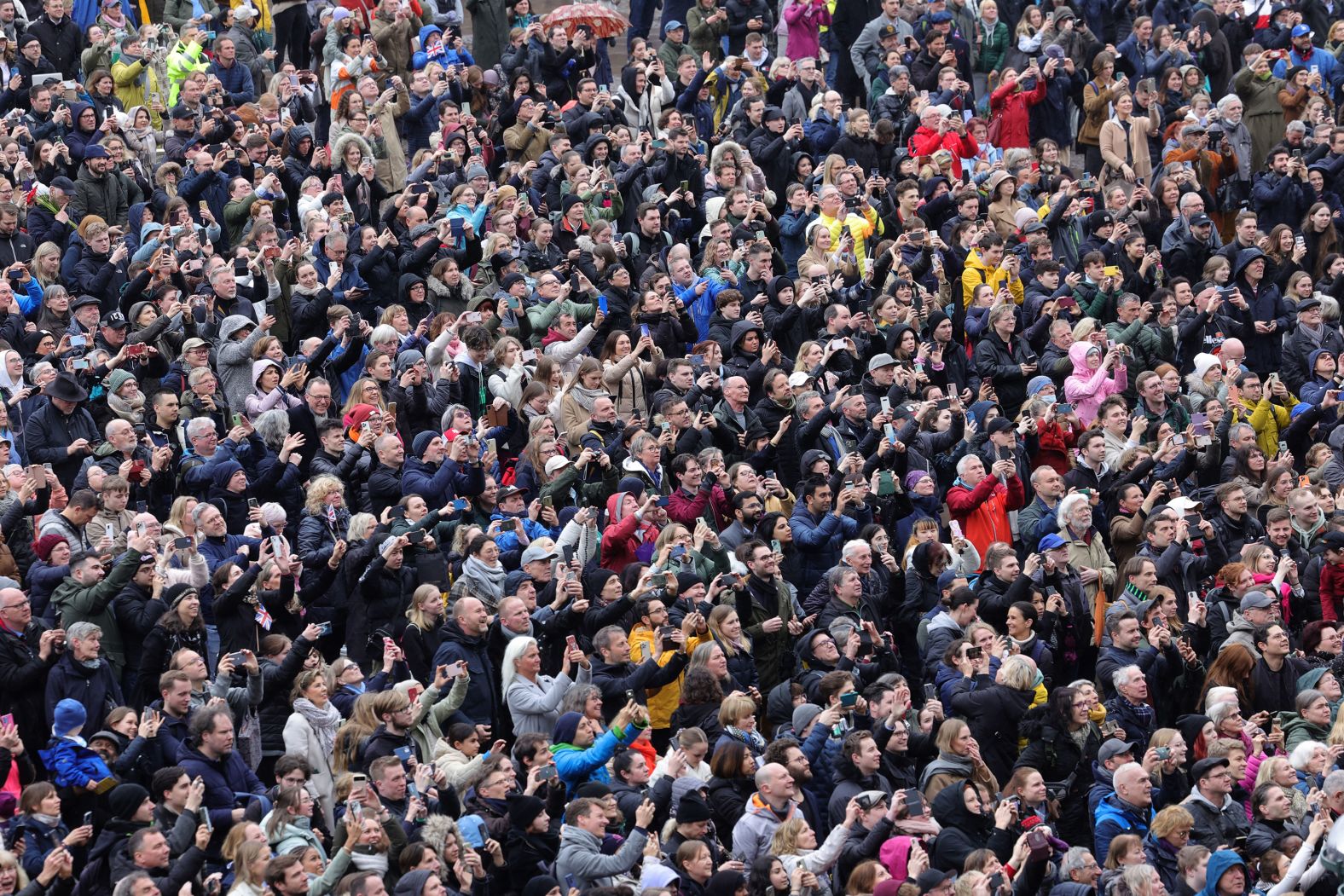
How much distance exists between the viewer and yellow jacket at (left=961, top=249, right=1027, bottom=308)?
18562 mm

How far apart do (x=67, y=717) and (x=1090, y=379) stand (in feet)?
27.6

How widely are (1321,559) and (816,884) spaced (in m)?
5.41

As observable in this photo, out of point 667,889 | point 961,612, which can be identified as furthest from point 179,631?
point 961,612

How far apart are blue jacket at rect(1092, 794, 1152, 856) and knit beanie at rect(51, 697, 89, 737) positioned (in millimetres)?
5506

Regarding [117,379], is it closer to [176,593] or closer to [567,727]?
[176,593]

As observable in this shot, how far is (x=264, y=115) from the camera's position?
2012cm

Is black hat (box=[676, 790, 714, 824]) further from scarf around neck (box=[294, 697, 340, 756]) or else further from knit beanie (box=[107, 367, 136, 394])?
knit beanie (box=[107, 367, 136, 394])

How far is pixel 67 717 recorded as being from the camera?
11828 mm

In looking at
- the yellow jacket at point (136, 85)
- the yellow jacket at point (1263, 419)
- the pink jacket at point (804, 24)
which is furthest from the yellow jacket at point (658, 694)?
the pink jacket at point (804, 24)

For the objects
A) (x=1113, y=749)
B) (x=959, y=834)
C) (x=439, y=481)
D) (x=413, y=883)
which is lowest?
(x=959, y=834)

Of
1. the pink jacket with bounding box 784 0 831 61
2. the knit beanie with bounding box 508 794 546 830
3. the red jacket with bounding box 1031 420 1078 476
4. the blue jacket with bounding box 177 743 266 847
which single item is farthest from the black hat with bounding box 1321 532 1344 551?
the pink jacket with bounding box 784 0 831 61

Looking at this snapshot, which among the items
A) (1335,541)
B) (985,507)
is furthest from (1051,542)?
(1335,541)

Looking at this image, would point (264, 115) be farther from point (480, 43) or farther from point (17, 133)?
point (480, 43)

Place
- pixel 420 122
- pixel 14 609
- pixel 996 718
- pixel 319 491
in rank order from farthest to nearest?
pixel 420 122 → pixel 319 491 → pixel 996 718 → pixel 14 609
